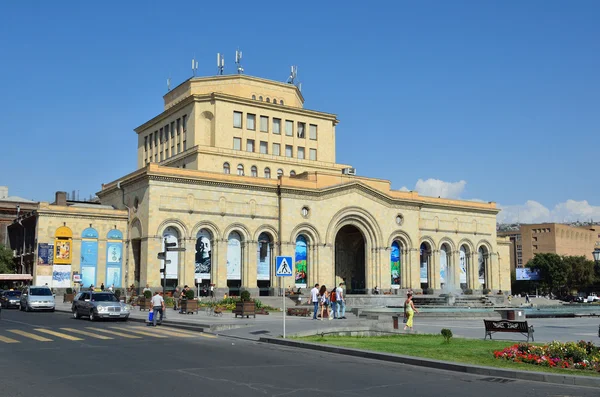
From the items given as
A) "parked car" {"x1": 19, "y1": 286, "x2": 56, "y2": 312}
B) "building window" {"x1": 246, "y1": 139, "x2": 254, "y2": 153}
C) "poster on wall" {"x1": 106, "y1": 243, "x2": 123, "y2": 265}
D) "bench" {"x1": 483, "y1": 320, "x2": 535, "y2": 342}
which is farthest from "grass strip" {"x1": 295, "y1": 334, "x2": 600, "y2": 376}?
"building window" {"x1": 246, "y1": 139, "x2": 254, "y2": 153}

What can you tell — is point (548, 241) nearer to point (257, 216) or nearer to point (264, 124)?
point (264, 124)

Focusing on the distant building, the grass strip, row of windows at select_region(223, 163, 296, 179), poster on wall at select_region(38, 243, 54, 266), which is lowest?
the grass strip

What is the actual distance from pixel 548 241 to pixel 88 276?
101307 millimetres

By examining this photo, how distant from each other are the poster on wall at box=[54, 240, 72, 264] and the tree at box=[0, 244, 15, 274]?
42.0 feet

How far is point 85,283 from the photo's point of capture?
55031 millimetres

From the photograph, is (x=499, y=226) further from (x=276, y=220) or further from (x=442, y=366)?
(x=442, y=366)

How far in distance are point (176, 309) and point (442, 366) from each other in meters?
28.3

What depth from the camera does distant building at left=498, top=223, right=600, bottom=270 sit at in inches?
5118

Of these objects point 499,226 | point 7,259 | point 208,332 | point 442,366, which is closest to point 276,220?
point 7,259

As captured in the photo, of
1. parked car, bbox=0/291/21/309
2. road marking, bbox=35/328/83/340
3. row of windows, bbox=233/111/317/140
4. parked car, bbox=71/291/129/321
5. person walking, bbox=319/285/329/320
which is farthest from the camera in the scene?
row of windows, bbox=233/111/317/140

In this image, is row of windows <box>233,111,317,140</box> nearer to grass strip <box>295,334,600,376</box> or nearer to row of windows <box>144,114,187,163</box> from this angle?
row of windows <box>144,114,187,163</box>

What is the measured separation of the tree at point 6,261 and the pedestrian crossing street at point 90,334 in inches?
1681

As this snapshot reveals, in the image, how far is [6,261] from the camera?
64.4 m

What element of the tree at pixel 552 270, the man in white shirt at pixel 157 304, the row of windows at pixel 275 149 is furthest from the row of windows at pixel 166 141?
the tree at pixel 552 270
